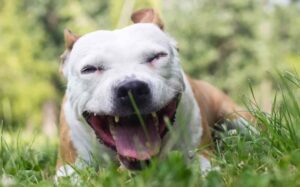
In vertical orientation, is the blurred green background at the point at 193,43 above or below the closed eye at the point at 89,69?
below

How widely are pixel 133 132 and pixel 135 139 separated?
41 mm

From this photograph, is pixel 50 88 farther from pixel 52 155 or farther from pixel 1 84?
pixel 52 155

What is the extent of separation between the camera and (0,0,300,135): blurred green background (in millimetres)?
28781

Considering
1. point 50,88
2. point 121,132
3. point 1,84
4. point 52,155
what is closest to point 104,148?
A: point 121,132

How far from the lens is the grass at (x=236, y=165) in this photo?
7.31 feet

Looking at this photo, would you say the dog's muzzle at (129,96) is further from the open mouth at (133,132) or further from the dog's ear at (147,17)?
the dog's ear at (147,17)

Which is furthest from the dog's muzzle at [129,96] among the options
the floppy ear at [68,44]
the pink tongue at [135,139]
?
Answer: the floppy ear at [68,44]

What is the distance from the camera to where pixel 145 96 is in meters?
3.14

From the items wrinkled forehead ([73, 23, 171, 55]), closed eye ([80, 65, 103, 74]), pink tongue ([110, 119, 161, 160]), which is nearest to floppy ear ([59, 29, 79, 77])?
wrinkled forehead ([73, 23, 171, 55])

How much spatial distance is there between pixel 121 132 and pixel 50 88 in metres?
27.6

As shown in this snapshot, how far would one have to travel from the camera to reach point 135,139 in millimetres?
3238

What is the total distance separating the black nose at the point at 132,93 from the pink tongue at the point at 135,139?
0.49ft

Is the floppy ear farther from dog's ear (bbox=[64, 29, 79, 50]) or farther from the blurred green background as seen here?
the blurred green background

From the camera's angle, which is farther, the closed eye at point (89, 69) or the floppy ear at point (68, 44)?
the floppy ear at point (68, 44)
